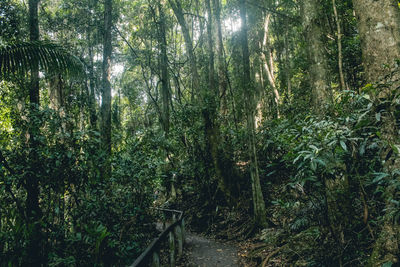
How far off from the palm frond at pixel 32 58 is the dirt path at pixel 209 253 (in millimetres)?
5937

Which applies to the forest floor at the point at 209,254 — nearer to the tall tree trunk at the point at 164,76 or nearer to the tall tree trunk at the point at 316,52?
the tall tree trunk at the point at 316,52

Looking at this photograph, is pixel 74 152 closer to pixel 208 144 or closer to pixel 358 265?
pixel 358 265

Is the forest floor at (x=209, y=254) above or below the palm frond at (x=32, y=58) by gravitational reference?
below

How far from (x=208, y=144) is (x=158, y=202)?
555 cm

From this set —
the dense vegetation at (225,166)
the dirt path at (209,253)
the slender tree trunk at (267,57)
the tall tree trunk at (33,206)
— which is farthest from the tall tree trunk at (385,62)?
the slender tree trunk at (267,57)

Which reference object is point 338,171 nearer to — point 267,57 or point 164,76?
point 164,76

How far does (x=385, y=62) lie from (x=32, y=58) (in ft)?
21.3

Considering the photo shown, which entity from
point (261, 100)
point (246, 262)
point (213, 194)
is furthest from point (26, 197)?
point (261, 100)

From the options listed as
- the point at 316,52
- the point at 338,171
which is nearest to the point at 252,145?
the point at 316,52

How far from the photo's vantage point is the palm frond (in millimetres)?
5617

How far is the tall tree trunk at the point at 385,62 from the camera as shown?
292 cm

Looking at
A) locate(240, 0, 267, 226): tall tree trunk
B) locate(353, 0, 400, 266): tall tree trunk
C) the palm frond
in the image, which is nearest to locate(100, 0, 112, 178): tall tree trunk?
the palm frond

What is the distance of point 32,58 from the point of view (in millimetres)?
5887

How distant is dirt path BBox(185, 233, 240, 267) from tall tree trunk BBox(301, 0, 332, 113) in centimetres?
467
